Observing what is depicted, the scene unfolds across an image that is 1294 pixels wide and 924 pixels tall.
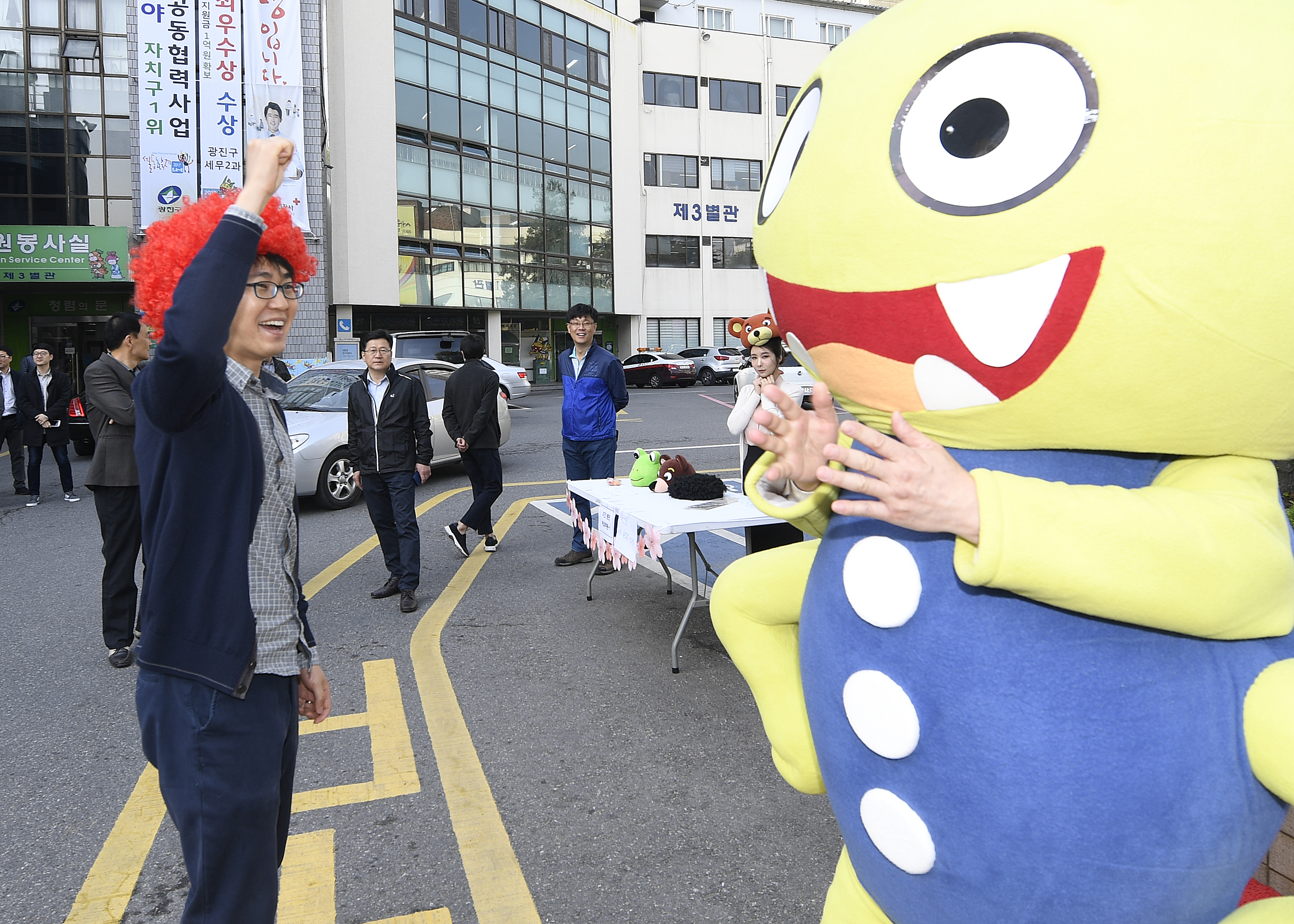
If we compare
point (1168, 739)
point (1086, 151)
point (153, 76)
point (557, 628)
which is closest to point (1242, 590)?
point (1168, 739)

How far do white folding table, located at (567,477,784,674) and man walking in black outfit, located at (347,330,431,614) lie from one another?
4.16 feet

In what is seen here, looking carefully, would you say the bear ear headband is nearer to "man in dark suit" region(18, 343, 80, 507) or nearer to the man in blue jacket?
the man in blue jacket

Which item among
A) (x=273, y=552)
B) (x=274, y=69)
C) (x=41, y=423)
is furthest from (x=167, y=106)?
(x=273, y=552)

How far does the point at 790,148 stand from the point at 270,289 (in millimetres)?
1201

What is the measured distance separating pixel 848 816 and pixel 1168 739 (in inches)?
22.2

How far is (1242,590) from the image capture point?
4.07 feet

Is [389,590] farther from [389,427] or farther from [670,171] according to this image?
[670,171]

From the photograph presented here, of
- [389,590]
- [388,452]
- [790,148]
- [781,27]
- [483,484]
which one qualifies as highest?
[781,27]

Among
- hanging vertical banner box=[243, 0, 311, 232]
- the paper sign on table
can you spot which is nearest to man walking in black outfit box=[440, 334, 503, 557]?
the paper sign on table

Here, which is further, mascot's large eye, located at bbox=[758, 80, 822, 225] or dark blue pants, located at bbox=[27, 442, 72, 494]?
dark blue pants, located at bbox=[27, 442, 72, 494]

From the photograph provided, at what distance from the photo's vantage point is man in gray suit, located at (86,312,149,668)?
4.73 metres

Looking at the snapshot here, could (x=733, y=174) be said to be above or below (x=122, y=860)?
above

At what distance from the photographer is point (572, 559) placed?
664cm

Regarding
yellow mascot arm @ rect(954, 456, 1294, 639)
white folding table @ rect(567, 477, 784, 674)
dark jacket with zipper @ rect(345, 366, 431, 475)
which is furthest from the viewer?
dark jacket with zipper @ rect(345, 366, 431, 475)
